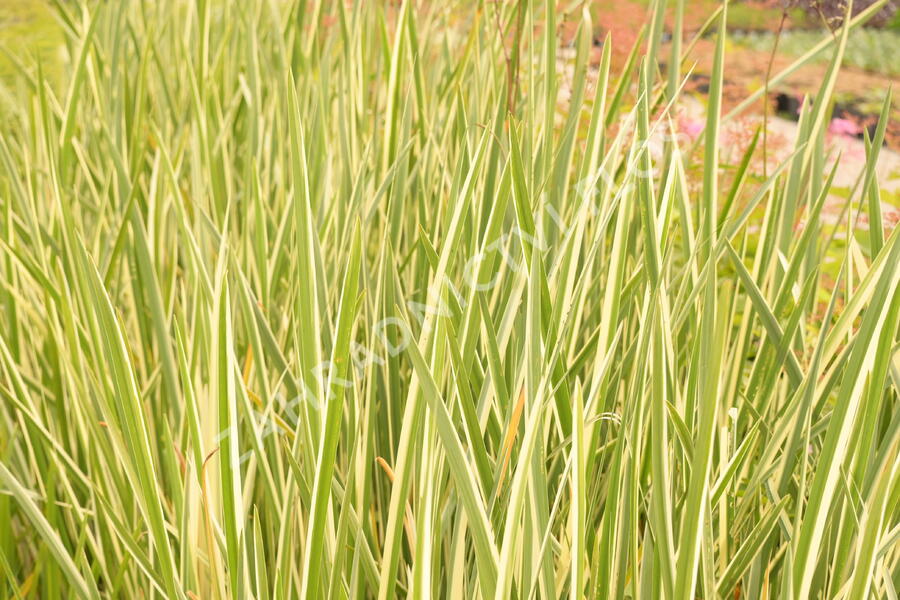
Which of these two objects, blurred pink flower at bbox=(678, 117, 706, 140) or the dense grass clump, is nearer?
the dense grass clump

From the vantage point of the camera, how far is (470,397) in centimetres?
59

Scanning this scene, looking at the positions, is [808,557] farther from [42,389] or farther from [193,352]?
[42,389]

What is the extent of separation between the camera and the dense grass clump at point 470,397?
528 mm

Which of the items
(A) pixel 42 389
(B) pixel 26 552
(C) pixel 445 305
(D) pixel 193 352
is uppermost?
(C) pixel 445 305

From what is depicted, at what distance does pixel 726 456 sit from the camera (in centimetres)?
62

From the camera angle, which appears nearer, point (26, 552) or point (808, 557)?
point (808, 557)

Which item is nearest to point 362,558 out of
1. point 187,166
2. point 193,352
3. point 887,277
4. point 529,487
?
point 529,487

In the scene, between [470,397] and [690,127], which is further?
[690,127]

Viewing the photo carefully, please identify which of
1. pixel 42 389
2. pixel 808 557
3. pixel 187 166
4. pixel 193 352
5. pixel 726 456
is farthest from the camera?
pixel 187 166

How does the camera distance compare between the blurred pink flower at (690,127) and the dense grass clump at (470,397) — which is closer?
the dense grass clump at (470,397)

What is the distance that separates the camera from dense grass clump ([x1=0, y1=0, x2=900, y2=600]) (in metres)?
0.53

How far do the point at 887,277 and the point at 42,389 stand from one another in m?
0.80

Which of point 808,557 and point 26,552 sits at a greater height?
point 808,557

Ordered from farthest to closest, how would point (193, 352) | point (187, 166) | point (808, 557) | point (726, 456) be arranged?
1. point (187, 166)
2. point (193, 352)
3. point (726, 456)
4. point (808, 557)
